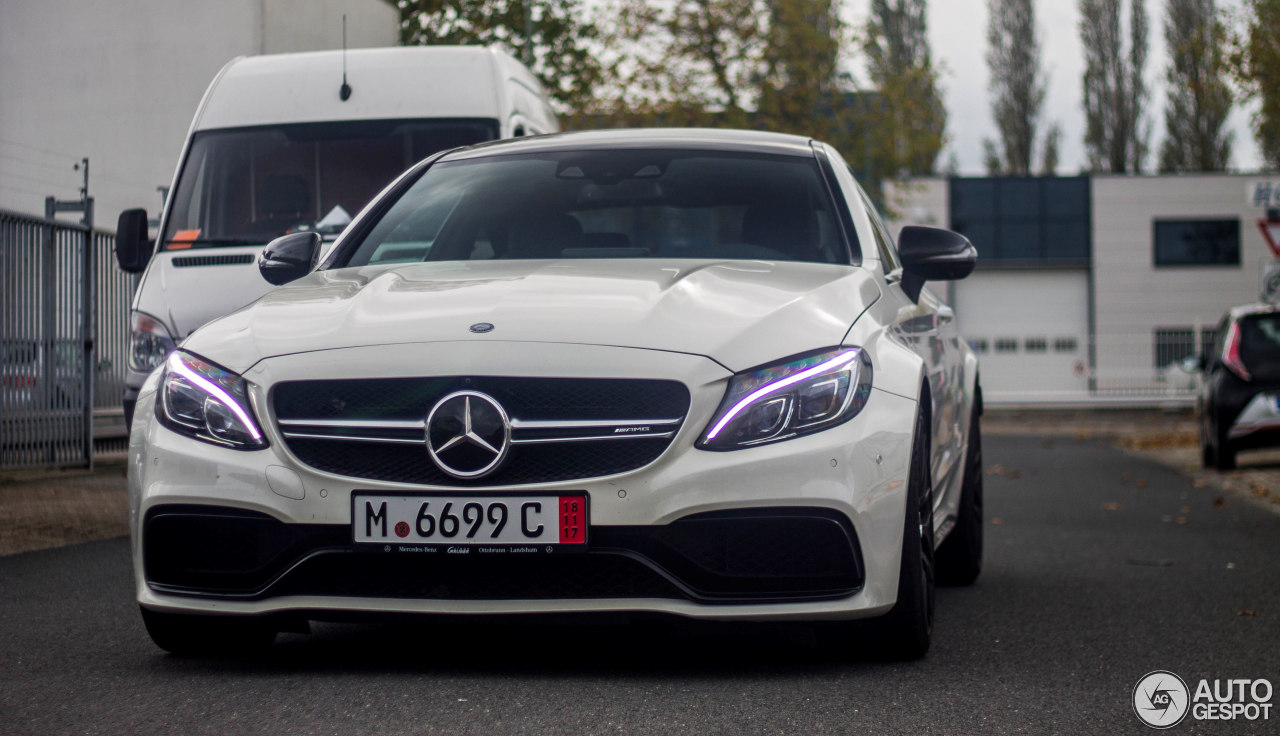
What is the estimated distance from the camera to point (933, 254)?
546cm

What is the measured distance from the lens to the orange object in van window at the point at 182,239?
889 cm

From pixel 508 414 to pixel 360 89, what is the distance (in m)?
5.93

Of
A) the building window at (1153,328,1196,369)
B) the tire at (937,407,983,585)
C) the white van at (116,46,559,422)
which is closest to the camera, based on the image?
the tire at (937,407,983,585)

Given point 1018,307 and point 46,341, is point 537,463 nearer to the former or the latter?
point 46,341

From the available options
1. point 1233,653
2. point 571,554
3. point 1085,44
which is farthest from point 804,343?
point 1085,44

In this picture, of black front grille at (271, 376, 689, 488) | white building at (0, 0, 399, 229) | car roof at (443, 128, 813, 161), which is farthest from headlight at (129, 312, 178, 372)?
black front grille at (271, 376, 689, 488)

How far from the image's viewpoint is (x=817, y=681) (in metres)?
4.27

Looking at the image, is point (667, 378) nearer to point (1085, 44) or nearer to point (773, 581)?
point (773, 581)

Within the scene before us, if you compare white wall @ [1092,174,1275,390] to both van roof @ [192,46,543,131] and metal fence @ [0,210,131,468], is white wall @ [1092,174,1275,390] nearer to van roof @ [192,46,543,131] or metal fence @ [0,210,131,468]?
metal fence @ [0,210,131,468]

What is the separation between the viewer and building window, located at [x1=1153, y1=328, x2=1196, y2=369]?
133 feet

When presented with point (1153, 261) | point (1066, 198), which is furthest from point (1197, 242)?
point (1066, 198)

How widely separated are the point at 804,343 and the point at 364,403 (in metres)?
1.08

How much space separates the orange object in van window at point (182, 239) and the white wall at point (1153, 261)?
149 ft

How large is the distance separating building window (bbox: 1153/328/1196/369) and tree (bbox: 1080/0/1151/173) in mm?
22177
